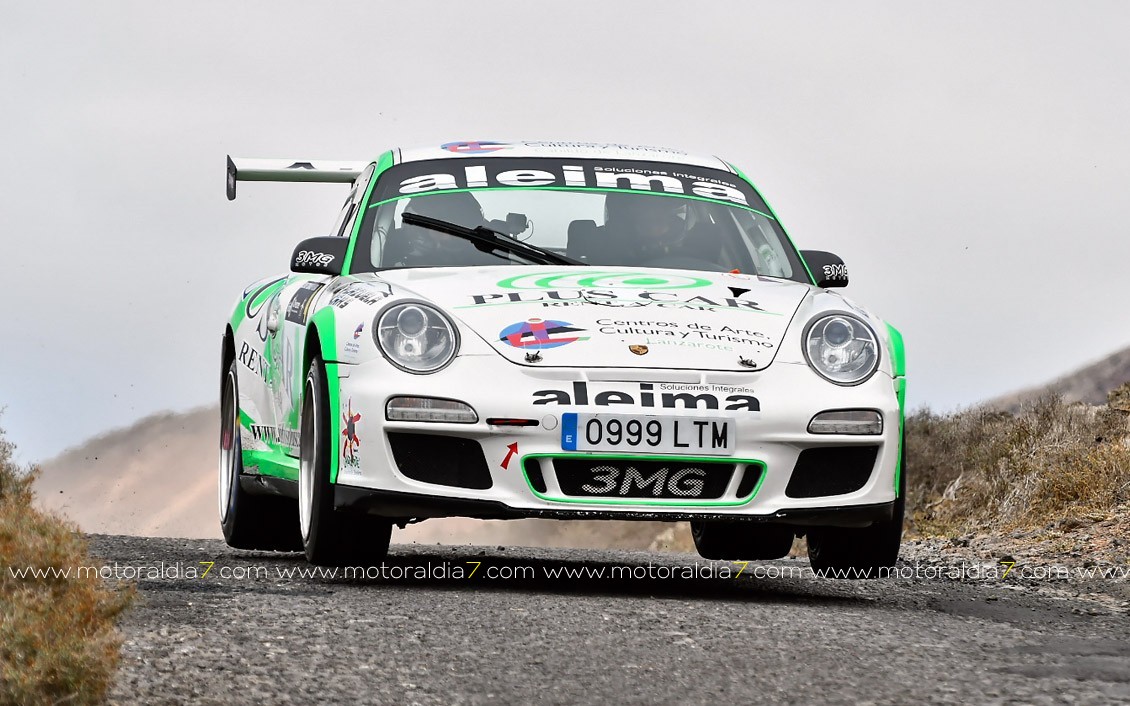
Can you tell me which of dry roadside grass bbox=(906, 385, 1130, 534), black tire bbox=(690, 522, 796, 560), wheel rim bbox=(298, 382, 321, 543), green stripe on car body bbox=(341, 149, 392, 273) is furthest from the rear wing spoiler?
dry roadside grass bbox=(906, 385, 1130, 534)

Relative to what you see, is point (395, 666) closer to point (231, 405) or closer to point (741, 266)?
point (741, 266)

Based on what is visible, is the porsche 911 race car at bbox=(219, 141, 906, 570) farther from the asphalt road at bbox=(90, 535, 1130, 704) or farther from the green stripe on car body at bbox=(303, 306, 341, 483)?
the asphalt road at bbox=(90, 535, 1130, 704)

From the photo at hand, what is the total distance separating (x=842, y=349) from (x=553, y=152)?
2.00m

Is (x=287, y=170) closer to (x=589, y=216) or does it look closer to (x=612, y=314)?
(x=589, y=216)

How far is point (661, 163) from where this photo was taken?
7969mm

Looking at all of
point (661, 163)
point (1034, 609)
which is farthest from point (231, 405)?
point (1034, 609)

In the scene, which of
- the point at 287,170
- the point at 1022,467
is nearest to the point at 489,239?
the point at 287,170

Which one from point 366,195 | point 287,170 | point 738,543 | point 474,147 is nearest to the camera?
point 366,195

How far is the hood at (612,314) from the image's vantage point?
20.3 feet

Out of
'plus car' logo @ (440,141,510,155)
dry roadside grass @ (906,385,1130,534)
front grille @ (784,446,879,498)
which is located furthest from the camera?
dry roadside grass @ (906,385,1130,534)

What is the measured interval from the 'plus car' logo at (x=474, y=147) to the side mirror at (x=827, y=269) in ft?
4.86

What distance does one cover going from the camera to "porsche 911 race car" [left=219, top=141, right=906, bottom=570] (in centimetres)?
609

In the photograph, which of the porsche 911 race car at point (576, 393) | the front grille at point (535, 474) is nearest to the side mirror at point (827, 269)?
the porsche 911 race car at point (576, 393)

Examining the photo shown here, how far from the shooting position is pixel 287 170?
1005 centimetres
